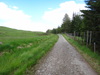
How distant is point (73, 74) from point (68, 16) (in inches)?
2576

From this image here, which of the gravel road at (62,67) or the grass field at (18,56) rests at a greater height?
the grass field at (18,56)

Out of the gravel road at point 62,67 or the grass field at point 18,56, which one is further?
the grass field at point 18,56

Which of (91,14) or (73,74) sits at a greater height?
(91,14)

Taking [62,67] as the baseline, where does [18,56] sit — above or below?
above

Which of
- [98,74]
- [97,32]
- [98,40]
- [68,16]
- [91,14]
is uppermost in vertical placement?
[68,16]

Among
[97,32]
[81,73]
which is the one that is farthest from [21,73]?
[97,32]

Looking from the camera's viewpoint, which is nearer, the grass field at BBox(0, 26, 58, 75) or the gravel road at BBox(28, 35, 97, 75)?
the gravel road at BBox(28, 35, 97, 75)

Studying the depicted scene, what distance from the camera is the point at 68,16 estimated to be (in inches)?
2635

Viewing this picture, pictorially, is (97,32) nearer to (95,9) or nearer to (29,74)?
(95,9)

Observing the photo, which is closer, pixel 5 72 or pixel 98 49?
pixel 5 72

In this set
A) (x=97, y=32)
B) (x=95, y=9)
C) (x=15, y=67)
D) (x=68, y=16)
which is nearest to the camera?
(x=15, y=67)

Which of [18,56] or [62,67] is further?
[18,56]

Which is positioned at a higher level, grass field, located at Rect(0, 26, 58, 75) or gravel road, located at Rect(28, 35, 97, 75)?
grass field, located at Rect(0, 26, 58, 75)

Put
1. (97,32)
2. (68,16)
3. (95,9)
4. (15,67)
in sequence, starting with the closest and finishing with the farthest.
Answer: (15,67) < (97,32) < (95,9) < (68,16)
